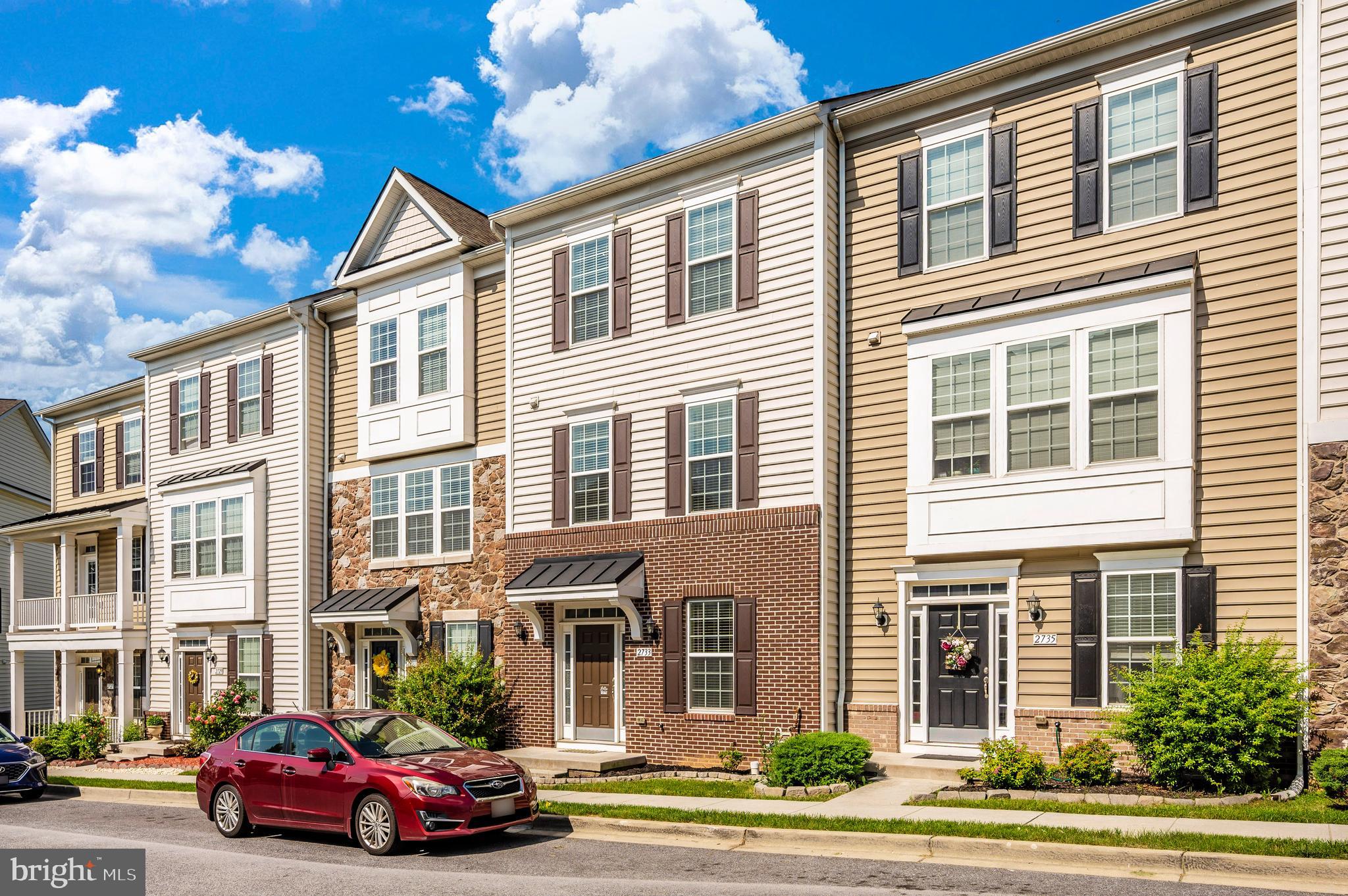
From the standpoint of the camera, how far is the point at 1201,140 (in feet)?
48.4

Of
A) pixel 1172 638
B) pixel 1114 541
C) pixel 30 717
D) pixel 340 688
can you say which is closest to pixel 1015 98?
pixel 1114 541

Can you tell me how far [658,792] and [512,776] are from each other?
A: 3.31 meters

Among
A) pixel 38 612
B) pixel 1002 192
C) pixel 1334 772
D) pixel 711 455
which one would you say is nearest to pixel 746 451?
pixel 711 455

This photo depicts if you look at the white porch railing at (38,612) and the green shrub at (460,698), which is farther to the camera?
the white porch railing at (38,612)

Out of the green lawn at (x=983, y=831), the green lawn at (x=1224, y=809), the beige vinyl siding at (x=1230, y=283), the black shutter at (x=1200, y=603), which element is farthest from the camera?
the black shutter at (x=1200, y=603)

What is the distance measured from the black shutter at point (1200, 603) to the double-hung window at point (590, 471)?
927 cm

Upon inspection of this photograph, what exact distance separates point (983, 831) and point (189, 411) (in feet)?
76.3

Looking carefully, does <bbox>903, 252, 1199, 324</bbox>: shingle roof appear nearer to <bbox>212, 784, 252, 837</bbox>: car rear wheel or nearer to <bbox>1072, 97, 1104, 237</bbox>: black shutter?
<bbox>1072, 97, 1104, 237</bbox>: black shutter

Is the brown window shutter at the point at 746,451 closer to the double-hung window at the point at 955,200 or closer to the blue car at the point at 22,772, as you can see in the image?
the double-hung window at the point at 955,200

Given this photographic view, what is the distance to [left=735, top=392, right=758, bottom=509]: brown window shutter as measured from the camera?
59.0 ft

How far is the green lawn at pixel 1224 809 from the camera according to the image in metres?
11.6

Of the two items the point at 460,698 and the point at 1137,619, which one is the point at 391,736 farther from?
the point at 1137,619

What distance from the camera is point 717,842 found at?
→ 41.0 ft

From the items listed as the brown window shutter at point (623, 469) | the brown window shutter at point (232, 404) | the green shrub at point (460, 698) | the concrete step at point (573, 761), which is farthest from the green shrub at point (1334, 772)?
the brown window shutter at point (232, 404)
